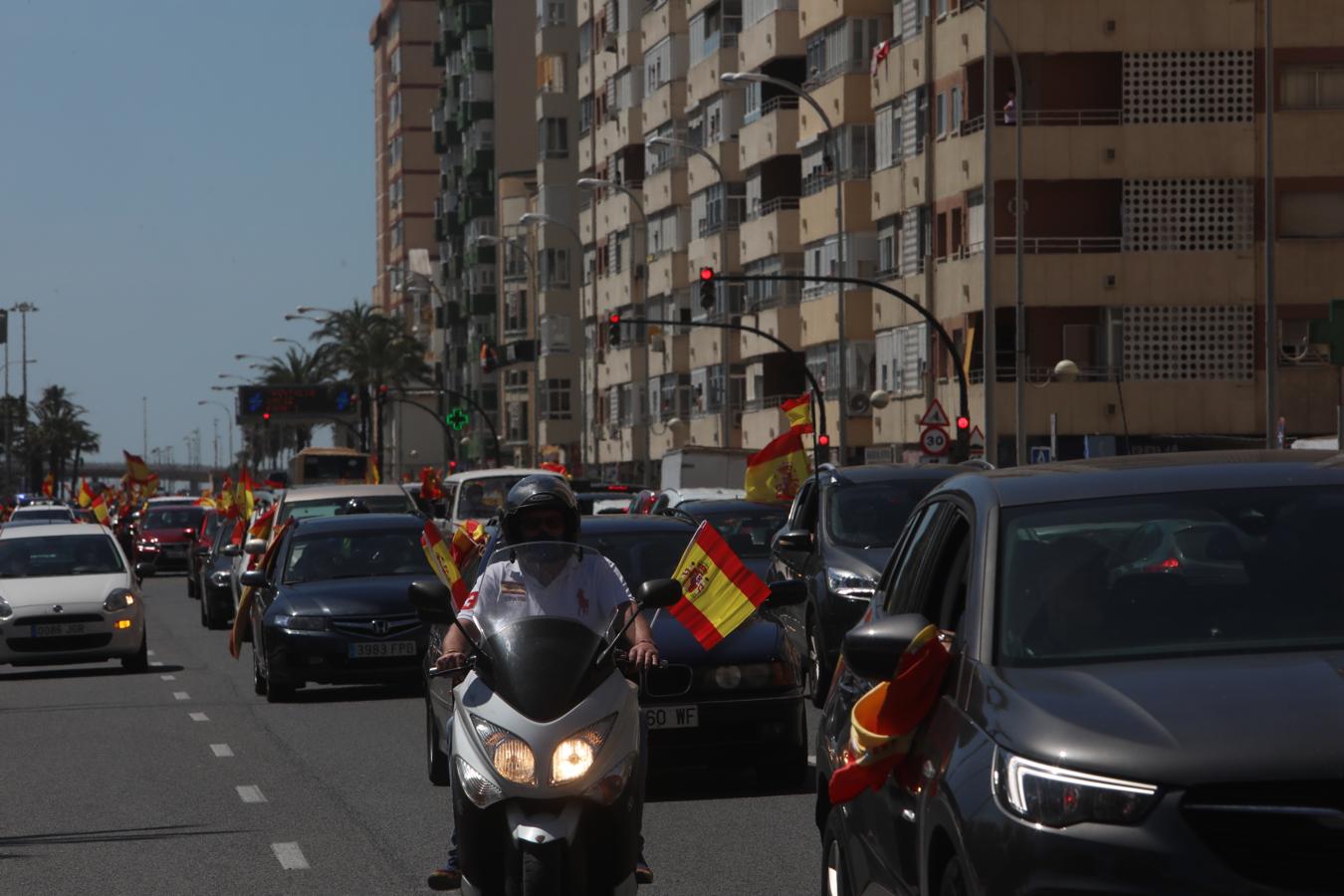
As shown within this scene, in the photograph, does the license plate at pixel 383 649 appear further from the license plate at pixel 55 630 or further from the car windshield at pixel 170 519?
the car windshield at pixel 170 519

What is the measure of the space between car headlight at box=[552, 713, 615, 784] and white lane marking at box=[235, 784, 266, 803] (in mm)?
6184

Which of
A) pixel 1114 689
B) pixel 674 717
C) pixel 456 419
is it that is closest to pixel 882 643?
pixel 1114 689

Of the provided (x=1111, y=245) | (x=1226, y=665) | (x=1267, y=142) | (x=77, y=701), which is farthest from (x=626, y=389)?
(x=1226, y=665)

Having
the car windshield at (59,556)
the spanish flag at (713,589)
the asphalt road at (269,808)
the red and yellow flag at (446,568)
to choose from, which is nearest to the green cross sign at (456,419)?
the car windshield at (59,556)

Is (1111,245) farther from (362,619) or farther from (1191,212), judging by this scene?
(362,619)

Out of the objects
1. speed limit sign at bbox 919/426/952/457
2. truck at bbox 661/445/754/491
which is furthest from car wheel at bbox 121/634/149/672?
truck at bbox 661/445/754/491

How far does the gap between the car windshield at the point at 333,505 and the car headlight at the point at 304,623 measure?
9833 millimetres

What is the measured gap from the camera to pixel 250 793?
14062 mm

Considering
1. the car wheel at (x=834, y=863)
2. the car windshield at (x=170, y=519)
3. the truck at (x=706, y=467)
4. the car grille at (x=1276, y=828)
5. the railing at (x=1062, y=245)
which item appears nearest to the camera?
the car grille at (x=1276, y=828)

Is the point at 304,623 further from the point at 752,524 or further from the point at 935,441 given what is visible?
the point at 935,441

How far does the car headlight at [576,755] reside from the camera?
25.3 ft

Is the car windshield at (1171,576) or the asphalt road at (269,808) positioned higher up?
the car windshield at (1171,576)

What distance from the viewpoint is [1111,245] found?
58000 millimetres

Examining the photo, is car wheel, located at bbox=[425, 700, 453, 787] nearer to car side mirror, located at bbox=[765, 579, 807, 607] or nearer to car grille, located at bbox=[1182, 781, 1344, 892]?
car side mirror, located at bbox=[765, 579, 807, 607]
